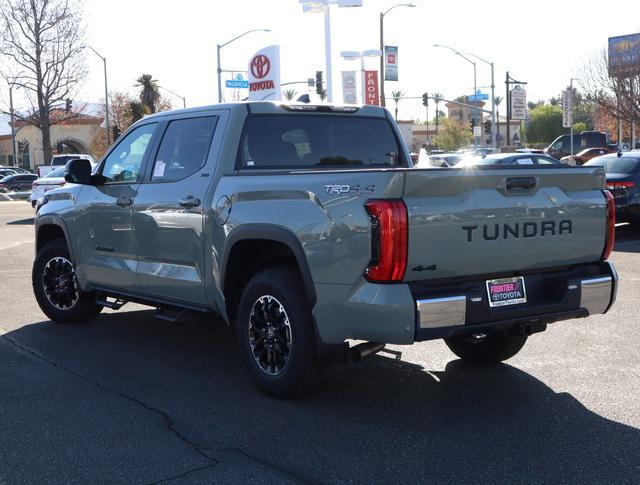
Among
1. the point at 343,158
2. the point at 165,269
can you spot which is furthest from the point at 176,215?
the point at 343,158

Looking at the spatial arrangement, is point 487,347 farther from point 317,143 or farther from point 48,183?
point 48,183

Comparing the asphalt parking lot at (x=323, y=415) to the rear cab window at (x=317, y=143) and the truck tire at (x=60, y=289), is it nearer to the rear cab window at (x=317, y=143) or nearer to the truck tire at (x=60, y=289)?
the truck tire at (x=60, y=289)

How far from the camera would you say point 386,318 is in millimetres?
4602

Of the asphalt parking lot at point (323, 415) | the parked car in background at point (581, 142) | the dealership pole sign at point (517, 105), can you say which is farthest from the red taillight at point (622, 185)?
the dealership pole sign at point (517, 105)

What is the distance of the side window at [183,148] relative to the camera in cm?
628

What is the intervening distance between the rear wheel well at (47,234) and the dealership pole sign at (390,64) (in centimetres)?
4150

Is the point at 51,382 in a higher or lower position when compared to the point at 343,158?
lower

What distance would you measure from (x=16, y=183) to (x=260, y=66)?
15.3 meters

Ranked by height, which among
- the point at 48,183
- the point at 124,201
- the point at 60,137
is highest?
the point at 60,137

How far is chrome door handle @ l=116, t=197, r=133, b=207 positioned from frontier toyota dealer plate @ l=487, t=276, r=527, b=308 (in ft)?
10.6

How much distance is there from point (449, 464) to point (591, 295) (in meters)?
1.67

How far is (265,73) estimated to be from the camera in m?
34.3

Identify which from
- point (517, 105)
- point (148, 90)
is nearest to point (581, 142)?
point (517, 105)

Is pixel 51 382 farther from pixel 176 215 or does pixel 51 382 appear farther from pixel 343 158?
pixel 343 158
